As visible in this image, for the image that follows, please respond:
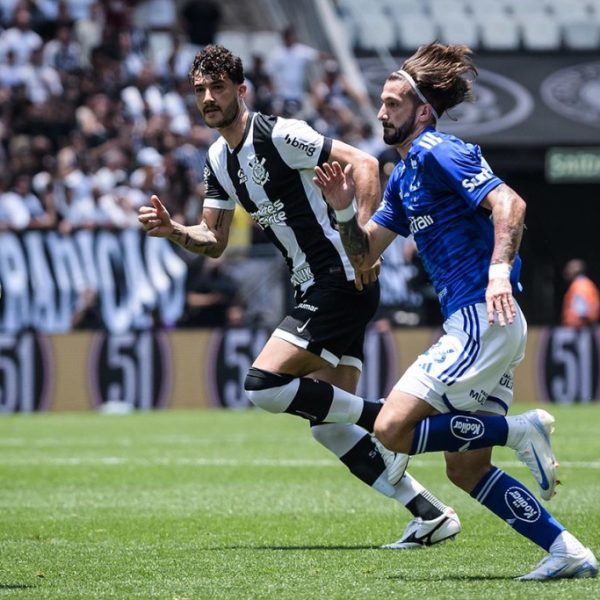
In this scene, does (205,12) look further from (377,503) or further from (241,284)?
(377,503)

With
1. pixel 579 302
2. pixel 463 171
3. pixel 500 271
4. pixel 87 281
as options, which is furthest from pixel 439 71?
pixel 579 302

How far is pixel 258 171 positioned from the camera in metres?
8.26

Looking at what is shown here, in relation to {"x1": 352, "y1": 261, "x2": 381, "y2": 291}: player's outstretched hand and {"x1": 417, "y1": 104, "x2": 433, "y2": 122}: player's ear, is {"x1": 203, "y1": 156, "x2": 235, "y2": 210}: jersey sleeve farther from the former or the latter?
{"x1": 417, "y1": 104, "x2": 433, "y2": 122}: player's ear

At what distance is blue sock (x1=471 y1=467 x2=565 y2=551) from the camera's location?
6.42 metres

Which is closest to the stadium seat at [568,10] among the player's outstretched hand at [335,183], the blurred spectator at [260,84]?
the blurred spectator at [260,84]

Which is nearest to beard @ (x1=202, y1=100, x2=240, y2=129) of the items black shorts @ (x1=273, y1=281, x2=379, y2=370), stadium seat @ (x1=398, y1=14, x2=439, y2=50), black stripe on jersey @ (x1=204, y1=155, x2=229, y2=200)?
black stripe on jersey @ (x1=204, y1=155, x2=229, y2=200)

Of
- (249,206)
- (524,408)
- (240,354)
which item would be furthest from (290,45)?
(249,206)

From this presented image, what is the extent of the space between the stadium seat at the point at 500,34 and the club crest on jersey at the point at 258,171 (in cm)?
1903

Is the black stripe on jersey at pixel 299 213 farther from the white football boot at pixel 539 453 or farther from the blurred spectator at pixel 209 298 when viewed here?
the blurred spectator at pixel 209 298

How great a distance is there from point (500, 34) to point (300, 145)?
19.5 meters

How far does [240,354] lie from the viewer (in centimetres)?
1928

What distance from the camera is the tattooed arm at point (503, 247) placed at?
19.7ft

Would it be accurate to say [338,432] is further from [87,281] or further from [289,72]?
[289,72]

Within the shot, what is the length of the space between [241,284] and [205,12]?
31.0 ft
